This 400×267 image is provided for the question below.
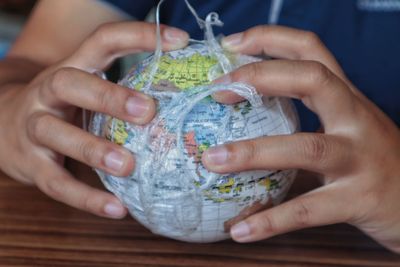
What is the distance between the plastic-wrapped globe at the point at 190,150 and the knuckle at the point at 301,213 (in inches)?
1.4

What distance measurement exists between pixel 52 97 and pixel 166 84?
0.20m

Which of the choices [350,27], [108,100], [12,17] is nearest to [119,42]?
[108,100]

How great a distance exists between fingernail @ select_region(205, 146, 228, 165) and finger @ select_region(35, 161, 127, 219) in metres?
0.16

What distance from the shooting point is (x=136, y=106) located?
0.73m

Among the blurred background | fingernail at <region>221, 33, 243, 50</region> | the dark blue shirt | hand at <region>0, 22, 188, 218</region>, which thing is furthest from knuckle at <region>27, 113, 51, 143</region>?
the blurred background

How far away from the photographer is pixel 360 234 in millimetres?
899

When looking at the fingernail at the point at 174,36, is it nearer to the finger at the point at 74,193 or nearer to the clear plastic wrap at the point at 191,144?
the clear plastic wrap at the point at 191,144

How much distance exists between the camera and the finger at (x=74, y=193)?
32.1 inches

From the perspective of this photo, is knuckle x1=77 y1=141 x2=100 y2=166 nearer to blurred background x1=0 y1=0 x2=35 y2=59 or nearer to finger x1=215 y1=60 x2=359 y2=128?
finger x1=215 y1=60 x2=359 y2=128

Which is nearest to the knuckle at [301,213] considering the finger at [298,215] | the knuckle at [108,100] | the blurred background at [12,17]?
the finger at [298,215]

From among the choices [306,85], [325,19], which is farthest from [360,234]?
[325,19]

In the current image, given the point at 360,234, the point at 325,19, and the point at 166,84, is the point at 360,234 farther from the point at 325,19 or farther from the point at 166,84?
the point at 325,19

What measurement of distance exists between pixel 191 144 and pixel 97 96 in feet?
0.44

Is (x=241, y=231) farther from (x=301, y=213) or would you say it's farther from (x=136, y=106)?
(x=136, y=106)
